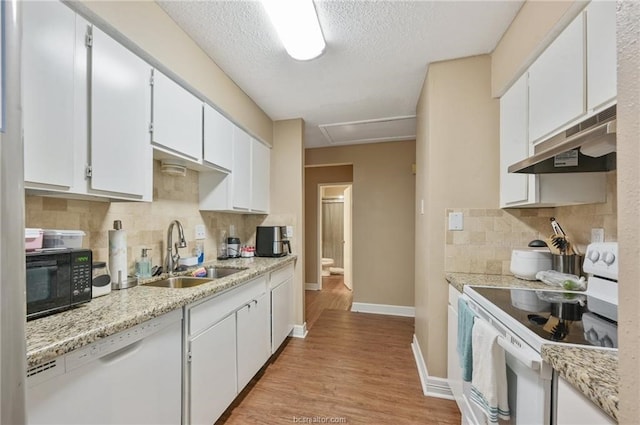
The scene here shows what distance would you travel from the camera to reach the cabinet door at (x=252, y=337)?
177 centimetres

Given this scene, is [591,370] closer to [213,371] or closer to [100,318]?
[100,318]

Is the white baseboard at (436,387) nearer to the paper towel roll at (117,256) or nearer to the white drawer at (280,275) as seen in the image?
the white drawer at (280,275)

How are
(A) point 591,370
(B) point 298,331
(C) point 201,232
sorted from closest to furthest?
1. (A) point 591,370
2. (C) point 201,232
3. (B) point 298,331

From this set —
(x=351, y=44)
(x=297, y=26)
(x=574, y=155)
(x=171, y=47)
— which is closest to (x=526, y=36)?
(x=574, y=155)

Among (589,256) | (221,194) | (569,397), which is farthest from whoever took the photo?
(221,194)

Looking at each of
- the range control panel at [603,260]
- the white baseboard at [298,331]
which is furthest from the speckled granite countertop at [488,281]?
the white baseboard at [298,331]

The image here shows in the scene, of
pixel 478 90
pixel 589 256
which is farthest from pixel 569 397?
pixel 478 90

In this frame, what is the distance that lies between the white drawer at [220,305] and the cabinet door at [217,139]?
972 millimetres

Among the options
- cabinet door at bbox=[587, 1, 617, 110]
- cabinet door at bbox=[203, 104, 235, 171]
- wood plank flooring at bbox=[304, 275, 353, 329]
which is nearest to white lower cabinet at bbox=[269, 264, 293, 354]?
wood plank flooring at bbox=[304, 275, 353, 329]

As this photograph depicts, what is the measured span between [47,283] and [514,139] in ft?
7.87

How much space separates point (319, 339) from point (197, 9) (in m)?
2.89

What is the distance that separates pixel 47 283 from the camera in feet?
3.00

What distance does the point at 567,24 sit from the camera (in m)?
1.21

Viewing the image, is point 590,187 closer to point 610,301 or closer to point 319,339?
point 610,301
